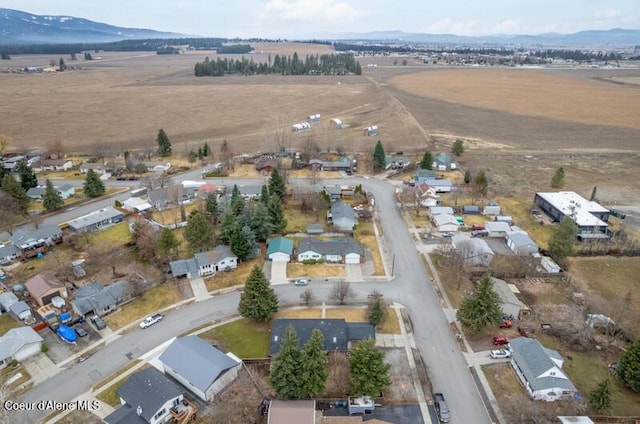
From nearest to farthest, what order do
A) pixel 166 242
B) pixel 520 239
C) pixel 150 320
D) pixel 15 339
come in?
1. pixel 15 339
2. pixel 150 320
3. pixel 166 242
4. pixel 520 239

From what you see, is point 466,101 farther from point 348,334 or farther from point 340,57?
point 348,334

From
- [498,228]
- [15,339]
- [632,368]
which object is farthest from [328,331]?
[498,228]

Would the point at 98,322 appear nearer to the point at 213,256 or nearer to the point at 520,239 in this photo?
the point at 213,256

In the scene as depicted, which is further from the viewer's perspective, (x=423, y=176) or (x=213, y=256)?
(x=423, y=176)

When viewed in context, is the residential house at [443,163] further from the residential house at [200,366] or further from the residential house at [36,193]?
the residential house at [36,193]

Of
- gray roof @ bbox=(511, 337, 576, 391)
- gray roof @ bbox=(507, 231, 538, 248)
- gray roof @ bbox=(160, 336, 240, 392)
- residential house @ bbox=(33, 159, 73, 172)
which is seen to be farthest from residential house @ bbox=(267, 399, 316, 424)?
residential house @ bbox=(33, 159, 73, 172)

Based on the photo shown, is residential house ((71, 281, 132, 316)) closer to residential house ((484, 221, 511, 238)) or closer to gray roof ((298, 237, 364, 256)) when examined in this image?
gray roof ((298, 237, 364, 256))

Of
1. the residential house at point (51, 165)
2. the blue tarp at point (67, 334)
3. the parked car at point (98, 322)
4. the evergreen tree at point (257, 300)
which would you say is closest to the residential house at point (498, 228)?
the evergreen tree at point (257, 300)
